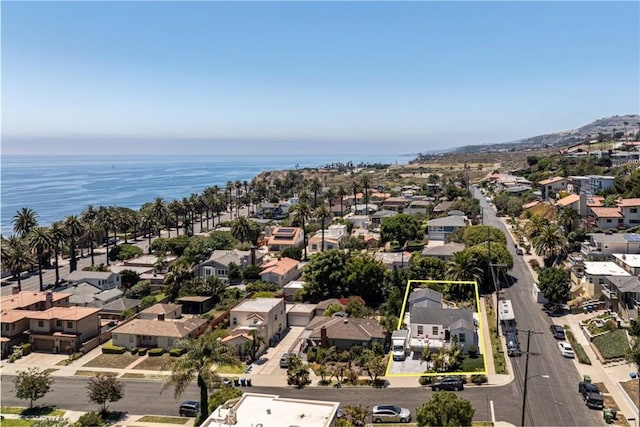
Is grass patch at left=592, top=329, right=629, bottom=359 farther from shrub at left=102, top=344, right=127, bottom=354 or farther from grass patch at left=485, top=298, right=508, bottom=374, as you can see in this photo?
shrub at left=102, top=344, right=127, bottom=354

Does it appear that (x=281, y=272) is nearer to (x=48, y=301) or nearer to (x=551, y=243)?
(x=48, y=301)

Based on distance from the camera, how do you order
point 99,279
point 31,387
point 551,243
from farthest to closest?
point 99,279, point 551,243, point 31,387

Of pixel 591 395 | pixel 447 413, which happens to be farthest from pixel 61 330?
pixel 591 395

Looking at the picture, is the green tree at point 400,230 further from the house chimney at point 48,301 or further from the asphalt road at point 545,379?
the house chimney at point 48,301

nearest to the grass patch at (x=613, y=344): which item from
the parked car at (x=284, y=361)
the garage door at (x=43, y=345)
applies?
the parked car at (x=284, y=361)

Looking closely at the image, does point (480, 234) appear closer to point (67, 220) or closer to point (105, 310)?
point (105, 310)

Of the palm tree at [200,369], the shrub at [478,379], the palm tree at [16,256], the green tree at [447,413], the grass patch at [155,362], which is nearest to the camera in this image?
the green tree at [447,413]

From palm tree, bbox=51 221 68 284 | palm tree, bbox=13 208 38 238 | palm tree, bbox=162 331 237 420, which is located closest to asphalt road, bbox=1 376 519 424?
palm tree, bbox=162 331 237 420
